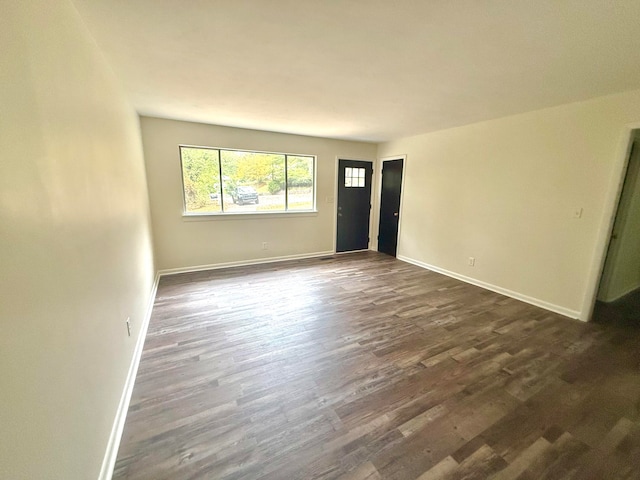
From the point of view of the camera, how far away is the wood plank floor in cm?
141

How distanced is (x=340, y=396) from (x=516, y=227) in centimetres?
327

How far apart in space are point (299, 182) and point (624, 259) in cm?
503

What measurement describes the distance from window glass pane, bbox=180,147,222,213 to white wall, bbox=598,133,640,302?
18.5 ft

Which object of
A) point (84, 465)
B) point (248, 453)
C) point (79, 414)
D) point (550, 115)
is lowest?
point (248, 453)

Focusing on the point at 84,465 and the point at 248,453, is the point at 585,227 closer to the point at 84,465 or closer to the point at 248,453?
the point at 248,453

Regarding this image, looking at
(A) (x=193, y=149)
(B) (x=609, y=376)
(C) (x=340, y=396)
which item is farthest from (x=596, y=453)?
(A) (x=193, y=149)

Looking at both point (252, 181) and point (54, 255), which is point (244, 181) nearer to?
point (252, 181)

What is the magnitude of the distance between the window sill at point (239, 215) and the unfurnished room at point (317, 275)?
0.54 feet

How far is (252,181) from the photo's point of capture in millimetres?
4691

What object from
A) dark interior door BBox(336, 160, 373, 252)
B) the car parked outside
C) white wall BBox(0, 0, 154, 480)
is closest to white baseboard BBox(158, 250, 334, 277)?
dark interior door BBox(336, 160, 373, 252)

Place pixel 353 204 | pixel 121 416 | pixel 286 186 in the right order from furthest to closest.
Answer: pixel 353 204 < pixel 286 186 < pixel 121 416

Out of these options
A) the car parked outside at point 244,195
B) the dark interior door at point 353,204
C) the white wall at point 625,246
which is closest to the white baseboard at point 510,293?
the white wall at point 625,246

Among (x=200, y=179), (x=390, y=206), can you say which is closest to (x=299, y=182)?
(x=200, y=179)

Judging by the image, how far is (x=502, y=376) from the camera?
81.1 inches
